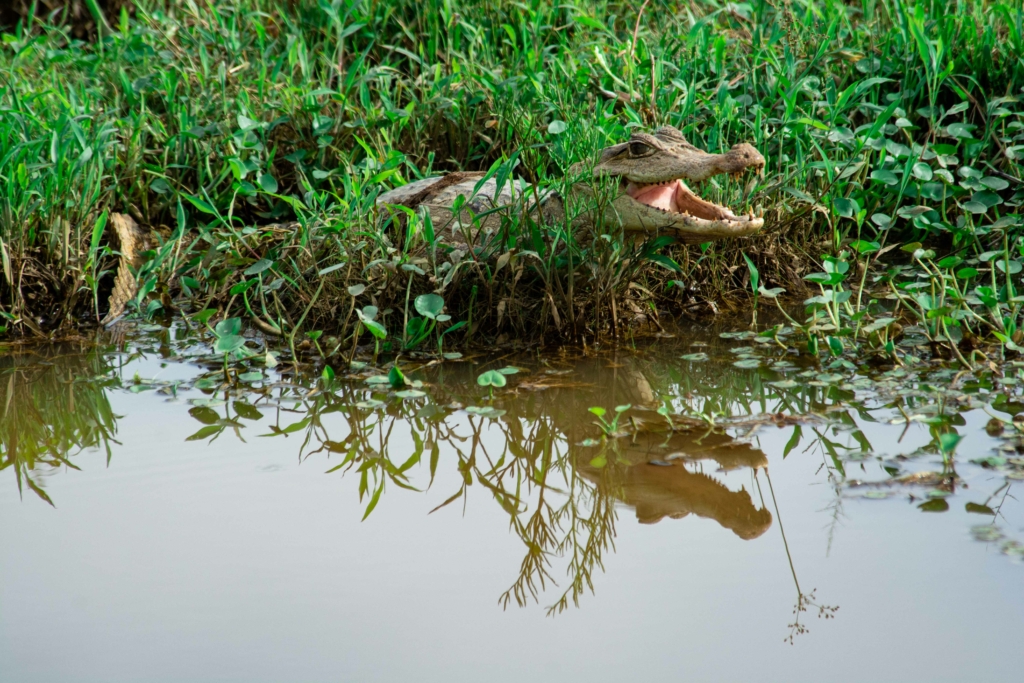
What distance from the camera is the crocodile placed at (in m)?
3.12

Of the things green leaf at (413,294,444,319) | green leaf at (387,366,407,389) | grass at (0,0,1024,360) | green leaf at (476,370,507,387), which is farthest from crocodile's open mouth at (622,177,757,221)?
green leaf at (387,366,407,389)

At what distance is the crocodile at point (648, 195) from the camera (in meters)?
3.12

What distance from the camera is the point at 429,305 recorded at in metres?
3.02

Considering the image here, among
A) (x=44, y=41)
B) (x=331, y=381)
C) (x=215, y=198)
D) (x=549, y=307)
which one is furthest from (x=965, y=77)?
(x=44, y=41)

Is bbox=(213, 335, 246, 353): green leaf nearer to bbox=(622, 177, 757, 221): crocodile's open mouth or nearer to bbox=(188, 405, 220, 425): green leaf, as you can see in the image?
bbox=(188, 405, 220, 425): green leaf

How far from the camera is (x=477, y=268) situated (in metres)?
3.28

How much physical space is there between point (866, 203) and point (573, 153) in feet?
4.34

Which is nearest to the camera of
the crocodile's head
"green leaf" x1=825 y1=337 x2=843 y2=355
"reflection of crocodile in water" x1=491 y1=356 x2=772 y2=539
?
"reflection of crocodile in water" x1=491 y1=356 x2=772 y2=539

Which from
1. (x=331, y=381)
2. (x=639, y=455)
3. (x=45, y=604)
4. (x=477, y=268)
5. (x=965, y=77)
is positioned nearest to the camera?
(x=45, y=604)

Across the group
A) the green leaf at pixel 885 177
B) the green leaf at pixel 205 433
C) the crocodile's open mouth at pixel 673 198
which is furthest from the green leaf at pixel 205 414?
the green leaf at pixel 885 177

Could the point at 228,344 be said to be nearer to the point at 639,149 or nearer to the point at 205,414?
the point at 205,414

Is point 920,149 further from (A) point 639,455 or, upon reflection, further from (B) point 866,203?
(A) point 639,455

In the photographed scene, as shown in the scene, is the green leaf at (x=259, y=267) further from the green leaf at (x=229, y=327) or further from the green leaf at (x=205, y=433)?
the green leaf at (x=205, y=433)

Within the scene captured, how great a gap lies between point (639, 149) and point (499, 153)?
3.97 feet
